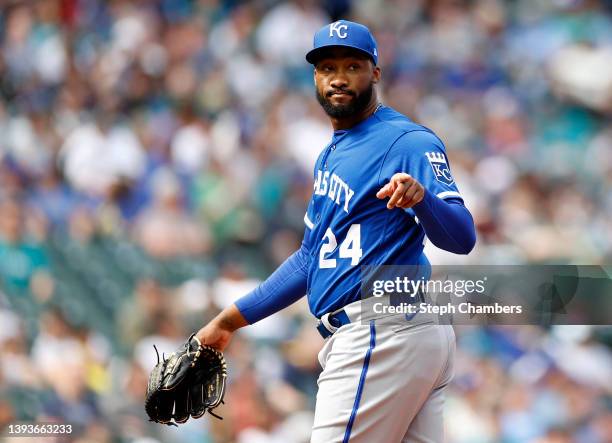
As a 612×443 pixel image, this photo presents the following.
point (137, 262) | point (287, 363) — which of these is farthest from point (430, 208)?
point (137, 262)

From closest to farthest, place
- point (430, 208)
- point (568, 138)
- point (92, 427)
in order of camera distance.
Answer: point (430, 208), point (568, 138), point (92, 427)

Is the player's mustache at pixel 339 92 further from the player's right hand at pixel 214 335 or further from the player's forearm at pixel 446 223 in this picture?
the player's right hand at pixel 214 335

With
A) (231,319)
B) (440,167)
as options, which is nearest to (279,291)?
(231,319)

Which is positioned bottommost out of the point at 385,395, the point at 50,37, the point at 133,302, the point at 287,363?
the point at 385,395

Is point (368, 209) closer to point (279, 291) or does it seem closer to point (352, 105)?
point (352, 105)

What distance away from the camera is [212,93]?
8.11 metres

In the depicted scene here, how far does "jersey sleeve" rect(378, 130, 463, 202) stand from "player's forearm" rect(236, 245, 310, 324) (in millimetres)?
558

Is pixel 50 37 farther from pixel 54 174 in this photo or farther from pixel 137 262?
pixel 137 262

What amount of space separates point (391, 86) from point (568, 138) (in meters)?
1.41

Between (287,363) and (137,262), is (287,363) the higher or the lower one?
the lower one

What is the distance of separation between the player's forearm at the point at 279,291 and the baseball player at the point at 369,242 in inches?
4.2

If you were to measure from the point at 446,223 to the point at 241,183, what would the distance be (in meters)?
4.49

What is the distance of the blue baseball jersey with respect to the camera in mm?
3256

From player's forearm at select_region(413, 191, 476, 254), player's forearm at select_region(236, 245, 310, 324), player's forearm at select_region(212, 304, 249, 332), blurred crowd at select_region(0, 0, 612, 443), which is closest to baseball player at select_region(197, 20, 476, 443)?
player's forearm at select_region(413, 191, 476, 254)
